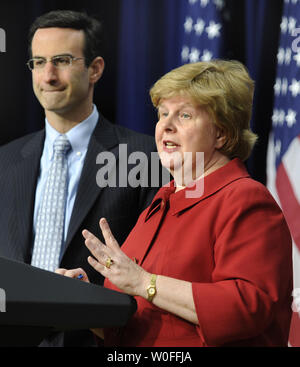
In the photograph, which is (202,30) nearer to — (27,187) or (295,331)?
(27,187)

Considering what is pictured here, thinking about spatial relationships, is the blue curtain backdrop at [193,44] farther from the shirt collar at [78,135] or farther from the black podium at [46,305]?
the black podium at [46,305]

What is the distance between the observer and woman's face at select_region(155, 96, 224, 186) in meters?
1.29

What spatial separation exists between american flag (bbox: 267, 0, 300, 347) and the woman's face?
101 centimetres

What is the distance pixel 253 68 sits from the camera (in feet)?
8.25

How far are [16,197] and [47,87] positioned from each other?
0.40 metres

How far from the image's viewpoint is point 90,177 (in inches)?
78.7

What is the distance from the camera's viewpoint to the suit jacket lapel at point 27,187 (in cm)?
196

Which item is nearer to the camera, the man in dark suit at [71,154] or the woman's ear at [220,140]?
the woman's ear at [220,140]

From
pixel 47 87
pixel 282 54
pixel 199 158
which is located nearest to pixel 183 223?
pixel 199 158

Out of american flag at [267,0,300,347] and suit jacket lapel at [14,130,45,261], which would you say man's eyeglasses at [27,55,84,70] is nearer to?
suit jacket lapel at [14,130,45,261]

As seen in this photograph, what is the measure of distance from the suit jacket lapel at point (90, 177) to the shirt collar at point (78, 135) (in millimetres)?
26

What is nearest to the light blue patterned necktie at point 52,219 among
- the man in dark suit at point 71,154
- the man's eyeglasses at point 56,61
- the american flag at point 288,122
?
the man in dark suit at point 71,154

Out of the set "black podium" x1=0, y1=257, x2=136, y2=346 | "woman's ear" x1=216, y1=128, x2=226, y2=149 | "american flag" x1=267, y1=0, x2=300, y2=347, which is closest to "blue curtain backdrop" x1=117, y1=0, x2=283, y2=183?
"american flag" x1=267, y1=0, x2=300, y2=347

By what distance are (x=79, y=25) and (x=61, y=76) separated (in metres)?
0.22
